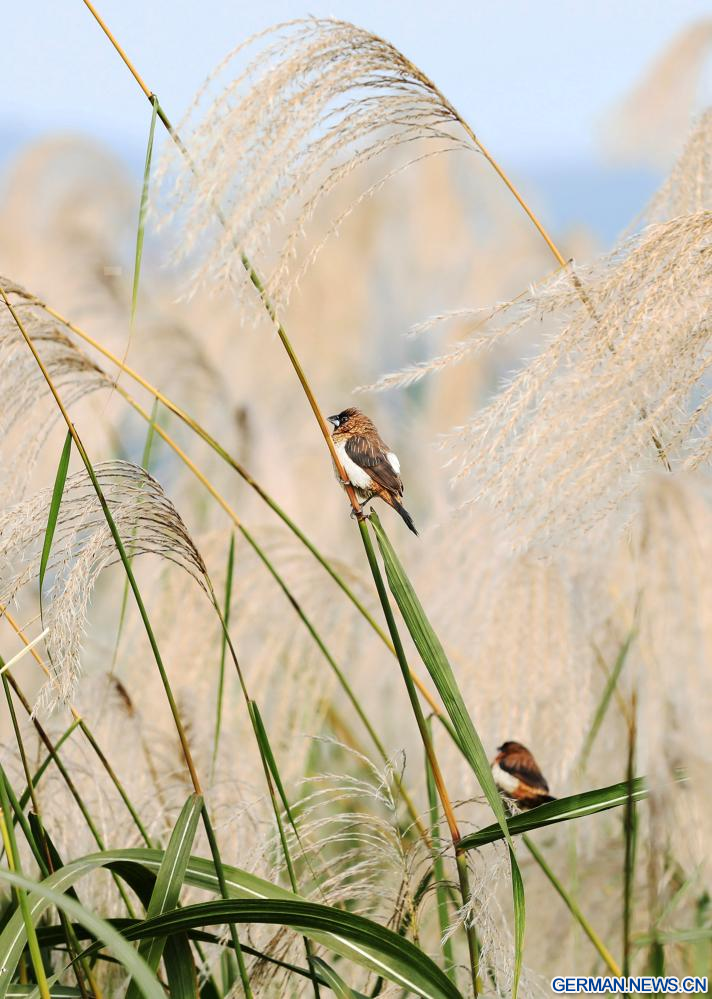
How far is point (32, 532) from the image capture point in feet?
3.47

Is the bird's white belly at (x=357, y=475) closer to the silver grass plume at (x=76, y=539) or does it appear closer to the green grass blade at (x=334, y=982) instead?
the silver grass plume at (x=76, y=539)

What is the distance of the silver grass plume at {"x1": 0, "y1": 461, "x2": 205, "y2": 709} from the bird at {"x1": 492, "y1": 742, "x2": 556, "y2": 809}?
0.84 metres

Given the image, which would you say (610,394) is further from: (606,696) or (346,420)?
(606,696)

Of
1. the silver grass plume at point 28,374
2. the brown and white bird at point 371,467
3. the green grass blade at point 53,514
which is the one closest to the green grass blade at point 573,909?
the brown and white bird at point 371,467

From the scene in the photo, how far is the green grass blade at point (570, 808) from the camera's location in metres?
1.03

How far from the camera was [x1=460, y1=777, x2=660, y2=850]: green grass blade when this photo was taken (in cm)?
103

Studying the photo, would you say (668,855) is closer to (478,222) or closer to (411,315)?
(411,315)

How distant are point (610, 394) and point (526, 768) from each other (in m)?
0.83

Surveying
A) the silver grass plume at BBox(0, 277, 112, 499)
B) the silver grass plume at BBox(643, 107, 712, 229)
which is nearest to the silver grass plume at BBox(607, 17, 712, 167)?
the silver grass plume at BBox(643, 107, 712, 229)

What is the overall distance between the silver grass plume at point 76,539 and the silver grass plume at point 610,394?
0.33m

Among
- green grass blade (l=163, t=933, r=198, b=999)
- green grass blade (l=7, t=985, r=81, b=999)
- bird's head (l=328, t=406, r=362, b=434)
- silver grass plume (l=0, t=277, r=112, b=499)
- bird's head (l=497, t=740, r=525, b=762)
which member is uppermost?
bird's head (l=328, t=406, r=362, b=434)

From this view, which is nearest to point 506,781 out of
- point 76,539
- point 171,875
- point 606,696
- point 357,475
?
point 606,696

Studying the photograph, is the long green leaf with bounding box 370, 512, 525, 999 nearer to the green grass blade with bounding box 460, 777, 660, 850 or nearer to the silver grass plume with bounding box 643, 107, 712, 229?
the green grass blade with bounding box 460, 777, 660, 850

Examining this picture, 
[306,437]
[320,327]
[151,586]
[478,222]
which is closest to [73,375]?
[151,586]
